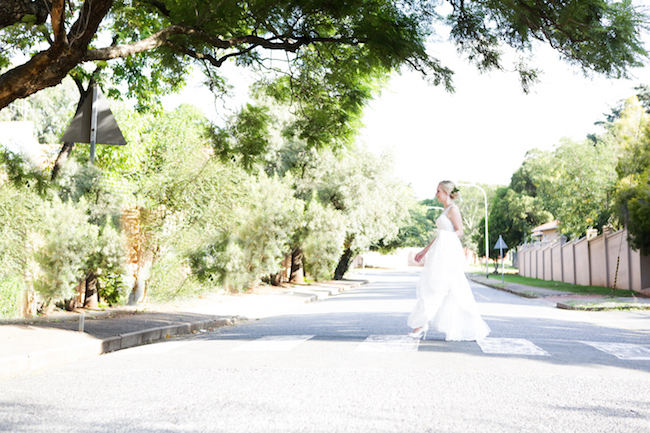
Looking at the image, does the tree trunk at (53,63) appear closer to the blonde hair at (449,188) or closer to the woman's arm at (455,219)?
the blonde hair at (449,188)

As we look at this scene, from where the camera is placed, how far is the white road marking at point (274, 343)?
7945 mm

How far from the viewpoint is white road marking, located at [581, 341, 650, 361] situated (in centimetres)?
714

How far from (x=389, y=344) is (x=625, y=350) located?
293 centimetres

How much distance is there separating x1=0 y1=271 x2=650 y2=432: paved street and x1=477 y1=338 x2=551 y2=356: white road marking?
0.02 metres

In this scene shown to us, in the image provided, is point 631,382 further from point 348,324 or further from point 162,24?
point 162,24

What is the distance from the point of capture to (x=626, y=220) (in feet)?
74.5

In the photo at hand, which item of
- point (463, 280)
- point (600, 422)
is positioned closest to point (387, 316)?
point (463, 280)

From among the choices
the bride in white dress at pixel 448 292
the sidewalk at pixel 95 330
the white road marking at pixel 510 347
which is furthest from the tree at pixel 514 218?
the bride in white dress at pixel 448 292

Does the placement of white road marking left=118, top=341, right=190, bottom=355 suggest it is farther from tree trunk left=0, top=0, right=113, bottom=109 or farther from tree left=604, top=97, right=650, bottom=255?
tree left=604, top=97, right=650, bottom=255

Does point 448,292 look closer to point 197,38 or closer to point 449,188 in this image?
point 449,188

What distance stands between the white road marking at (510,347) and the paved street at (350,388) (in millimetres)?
25

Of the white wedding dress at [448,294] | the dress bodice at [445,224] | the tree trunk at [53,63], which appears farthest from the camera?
the dress bodice at [445,224]

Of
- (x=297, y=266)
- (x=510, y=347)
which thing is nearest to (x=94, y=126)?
(x=510, y=347)

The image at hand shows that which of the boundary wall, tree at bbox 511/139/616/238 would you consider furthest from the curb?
tree at bbox 511/139/616/238
